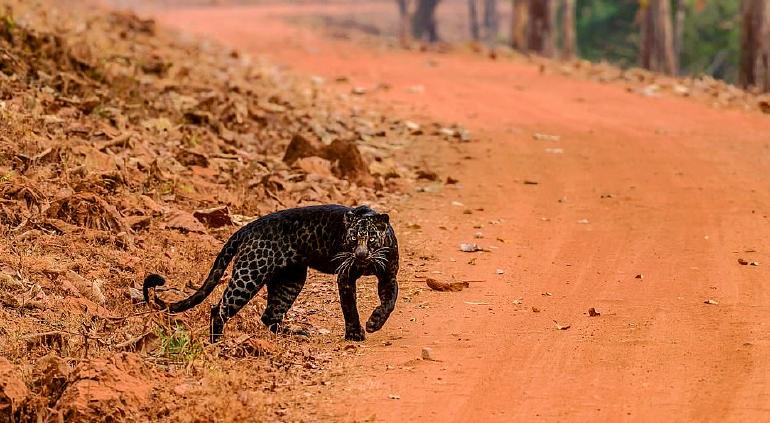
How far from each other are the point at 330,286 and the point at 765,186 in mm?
5700

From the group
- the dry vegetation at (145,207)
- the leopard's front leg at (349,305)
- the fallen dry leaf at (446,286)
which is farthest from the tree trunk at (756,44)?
the leopard's front leg at (349,305)

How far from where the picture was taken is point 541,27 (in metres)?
30.2

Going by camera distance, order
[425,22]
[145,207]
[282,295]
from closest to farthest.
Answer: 1. [282,295]
2. [145,207]
3. [425,22]

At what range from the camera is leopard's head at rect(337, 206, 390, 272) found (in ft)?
26.3

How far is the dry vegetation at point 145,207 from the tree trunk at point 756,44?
24.2ft

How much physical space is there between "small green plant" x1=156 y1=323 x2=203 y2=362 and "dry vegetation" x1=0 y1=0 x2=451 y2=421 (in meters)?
0.01

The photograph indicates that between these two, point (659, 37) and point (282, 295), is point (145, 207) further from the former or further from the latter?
point (659, 37)

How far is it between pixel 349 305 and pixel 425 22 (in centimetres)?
3963

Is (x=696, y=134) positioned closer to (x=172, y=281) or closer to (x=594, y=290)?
(x=594, y=290)

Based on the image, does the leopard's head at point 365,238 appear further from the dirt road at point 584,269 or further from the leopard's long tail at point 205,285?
the leopard's long tail at point 205,285

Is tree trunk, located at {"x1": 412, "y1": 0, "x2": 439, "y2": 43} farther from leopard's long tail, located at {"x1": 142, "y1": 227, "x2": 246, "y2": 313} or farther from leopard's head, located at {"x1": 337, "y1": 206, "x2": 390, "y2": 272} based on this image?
leopard's head, located at {"x1": 337, "y1": 206, "x2": 390, "y2": 272}

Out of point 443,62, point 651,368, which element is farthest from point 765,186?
point 443,62

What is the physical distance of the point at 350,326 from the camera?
8.29 metres

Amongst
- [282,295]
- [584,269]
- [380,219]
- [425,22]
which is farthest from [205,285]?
[425,22]
